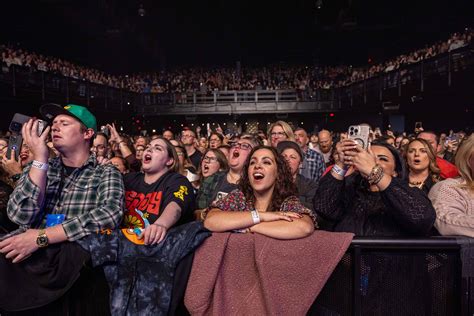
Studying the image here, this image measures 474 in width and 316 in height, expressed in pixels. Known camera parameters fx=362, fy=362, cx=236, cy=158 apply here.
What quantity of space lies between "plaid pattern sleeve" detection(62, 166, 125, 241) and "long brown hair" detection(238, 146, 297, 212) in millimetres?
847

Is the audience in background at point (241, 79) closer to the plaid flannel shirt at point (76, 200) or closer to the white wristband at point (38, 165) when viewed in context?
the plaid flannel shirt at point (76, 200)

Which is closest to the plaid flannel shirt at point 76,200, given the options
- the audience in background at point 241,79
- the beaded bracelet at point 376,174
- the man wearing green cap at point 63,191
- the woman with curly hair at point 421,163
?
the man wearing green cap at point 63,191

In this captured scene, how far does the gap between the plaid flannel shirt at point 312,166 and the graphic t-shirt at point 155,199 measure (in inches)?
96.7

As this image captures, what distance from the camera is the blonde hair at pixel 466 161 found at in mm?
2410

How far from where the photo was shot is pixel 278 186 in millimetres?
2516

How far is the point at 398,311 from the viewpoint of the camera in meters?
2.01

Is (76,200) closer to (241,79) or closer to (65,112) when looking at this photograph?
(65,112)

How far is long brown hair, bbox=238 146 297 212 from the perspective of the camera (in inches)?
97.1

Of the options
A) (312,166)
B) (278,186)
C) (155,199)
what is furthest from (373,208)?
(312,166)

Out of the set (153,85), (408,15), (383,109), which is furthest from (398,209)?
(153,85)

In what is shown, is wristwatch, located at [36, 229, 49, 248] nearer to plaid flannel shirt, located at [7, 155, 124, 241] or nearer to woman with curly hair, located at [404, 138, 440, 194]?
plaid flannel shirt, located at [7, 155, 124, 241]

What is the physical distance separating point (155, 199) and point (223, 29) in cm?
2091

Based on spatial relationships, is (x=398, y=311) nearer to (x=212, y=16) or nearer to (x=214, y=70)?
(x=212, y=16)

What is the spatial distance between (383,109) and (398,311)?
14990mm
